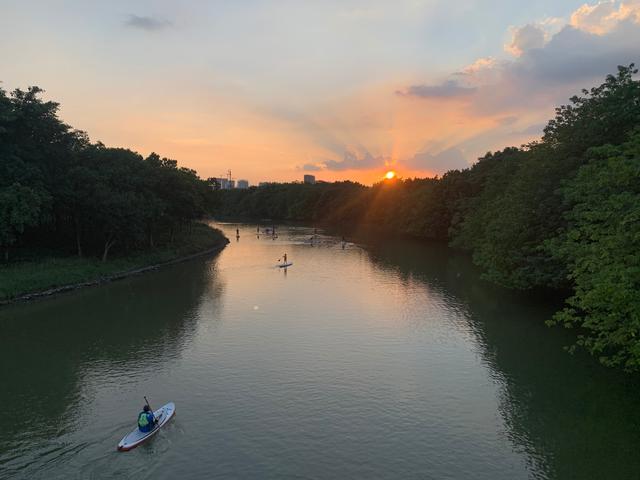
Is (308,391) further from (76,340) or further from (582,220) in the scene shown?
(582,220)

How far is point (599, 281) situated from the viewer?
2217 cm

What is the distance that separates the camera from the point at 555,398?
28172mm

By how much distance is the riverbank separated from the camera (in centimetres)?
4950

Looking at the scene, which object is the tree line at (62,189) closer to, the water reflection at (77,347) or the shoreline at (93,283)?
the shoreline at (93,283)

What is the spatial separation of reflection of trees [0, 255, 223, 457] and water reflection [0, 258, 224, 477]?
0.05m

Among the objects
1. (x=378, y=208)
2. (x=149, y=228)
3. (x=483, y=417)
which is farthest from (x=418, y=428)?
Answer: (x=378, y=208)

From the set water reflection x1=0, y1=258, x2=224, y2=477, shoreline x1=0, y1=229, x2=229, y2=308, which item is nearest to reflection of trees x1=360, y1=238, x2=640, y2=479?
water reflection x1=0, y1=258, x2=224, y2=477

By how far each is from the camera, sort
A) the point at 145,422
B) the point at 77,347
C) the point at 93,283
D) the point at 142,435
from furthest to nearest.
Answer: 1. the point at 93,283
2. the point at 77,347
3. the point at 145,422
4. the point at 142,435

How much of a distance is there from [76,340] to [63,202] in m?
29.0

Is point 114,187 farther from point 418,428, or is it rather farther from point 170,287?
point 418,428

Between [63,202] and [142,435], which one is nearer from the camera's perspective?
[142,435]

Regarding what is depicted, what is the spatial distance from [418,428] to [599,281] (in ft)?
37.1

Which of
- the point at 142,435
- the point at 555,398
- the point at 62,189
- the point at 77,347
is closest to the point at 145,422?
the point at 142,435

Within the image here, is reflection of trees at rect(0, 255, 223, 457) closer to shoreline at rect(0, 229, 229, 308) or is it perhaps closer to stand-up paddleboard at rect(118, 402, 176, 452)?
shoreline at rect(0, 229, 229, 308)
